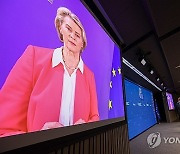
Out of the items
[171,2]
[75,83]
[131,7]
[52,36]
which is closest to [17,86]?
[52,36]

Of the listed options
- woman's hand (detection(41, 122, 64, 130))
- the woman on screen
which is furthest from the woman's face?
woman's hand (detection(41, 122, 64, 130))

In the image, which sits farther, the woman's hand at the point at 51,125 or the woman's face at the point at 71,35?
the woman's face at the point at 71,35

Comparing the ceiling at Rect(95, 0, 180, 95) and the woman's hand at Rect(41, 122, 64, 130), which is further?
the ceiling at Rect(95, 0, 180, 95)

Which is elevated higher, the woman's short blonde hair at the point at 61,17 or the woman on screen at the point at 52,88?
the woman's short blonde hair at the point at 61,17

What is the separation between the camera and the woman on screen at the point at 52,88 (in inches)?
28.7

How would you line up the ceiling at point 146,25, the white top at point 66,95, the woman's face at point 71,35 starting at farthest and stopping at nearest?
the ceiling at point 146,25, the woman's face at point 71,35, the white top at point 66,95

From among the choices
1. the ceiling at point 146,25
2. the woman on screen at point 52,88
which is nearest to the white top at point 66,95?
the woman on screen at point 52,88

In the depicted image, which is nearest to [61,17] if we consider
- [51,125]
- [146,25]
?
[51,125]

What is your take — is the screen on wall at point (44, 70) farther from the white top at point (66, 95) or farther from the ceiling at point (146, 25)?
the ceiling at point (146, 25)

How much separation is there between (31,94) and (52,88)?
6.6 inches

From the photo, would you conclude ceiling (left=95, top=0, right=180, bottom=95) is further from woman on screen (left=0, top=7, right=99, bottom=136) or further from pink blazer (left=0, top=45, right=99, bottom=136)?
pink blazer (left=0, top=45, right=99, bottom=136)

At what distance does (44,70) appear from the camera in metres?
0.99

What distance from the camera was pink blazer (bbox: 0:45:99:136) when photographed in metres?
0.69

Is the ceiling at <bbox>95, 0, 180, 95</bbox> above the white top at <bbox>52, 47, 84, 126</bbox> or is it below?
above
